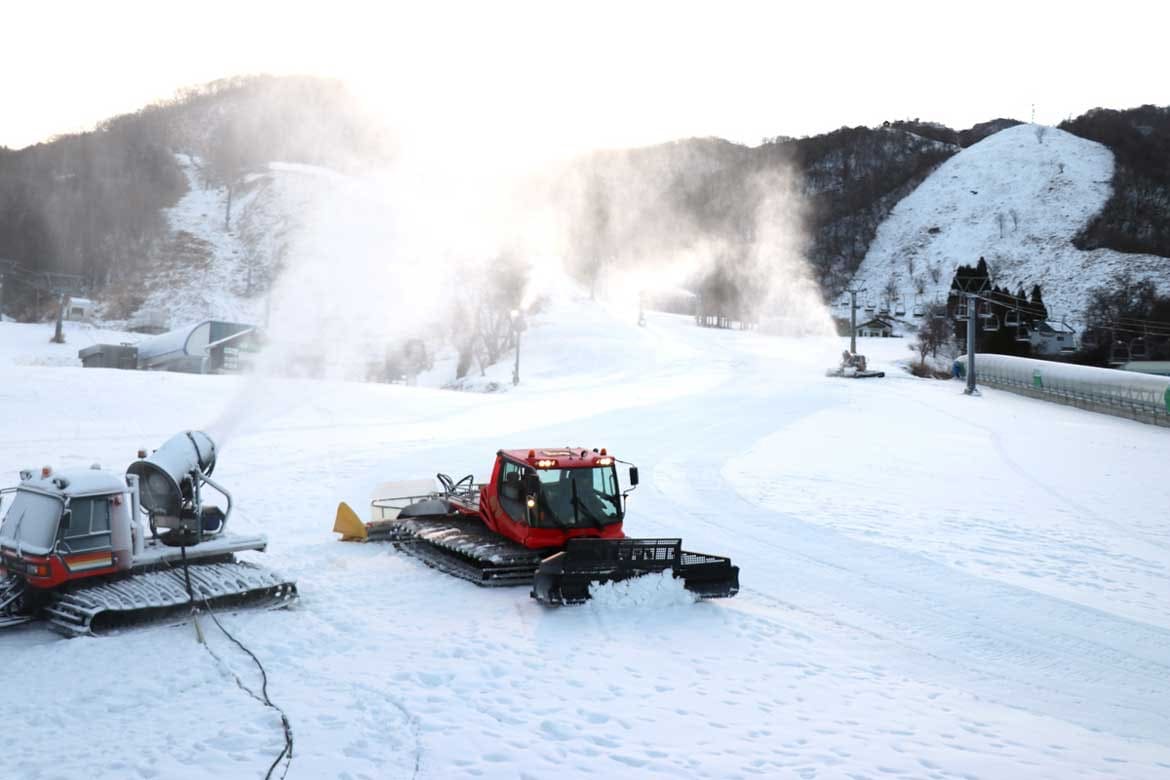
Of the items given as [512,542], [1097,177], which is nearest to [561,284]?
[512,542]

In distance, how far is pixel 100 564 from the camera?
995cm

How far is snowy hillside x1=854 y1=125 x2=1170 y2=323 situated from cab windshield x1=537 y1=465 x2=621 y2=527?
125 m

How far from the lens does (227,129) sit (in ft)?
559

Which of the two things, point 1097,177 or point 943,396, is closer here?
point 943,396

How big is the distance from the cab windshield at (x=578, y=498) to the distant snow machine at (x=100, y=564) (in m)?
3.75

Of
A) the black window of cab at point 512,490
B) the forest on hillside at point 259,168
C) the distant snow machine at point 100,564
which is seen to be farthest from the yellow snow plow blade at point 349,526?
the forest on hillside at point 259,168

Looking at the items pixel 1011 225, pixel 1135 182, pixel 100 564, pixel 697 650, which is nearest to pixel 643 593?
pixel 697 650

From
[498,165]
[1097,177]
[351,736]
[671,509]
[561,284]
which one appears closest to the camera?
[351,736]

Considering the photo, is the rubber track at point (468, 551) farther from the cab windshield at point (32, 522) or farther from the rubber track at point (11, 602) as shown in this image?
the rubber track at point (11, 602)

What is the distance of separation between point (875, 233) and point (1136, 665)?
187m

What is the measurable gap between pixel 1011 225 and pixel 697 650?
171052 millimetres

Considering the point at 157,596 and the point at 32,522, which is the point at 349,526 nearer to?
the point at 157,596

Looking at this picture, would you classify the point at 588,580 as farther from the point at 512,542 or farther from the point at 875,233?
the point at 875,233

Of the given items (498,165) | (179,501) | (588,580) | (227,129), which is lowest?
(588,580)
